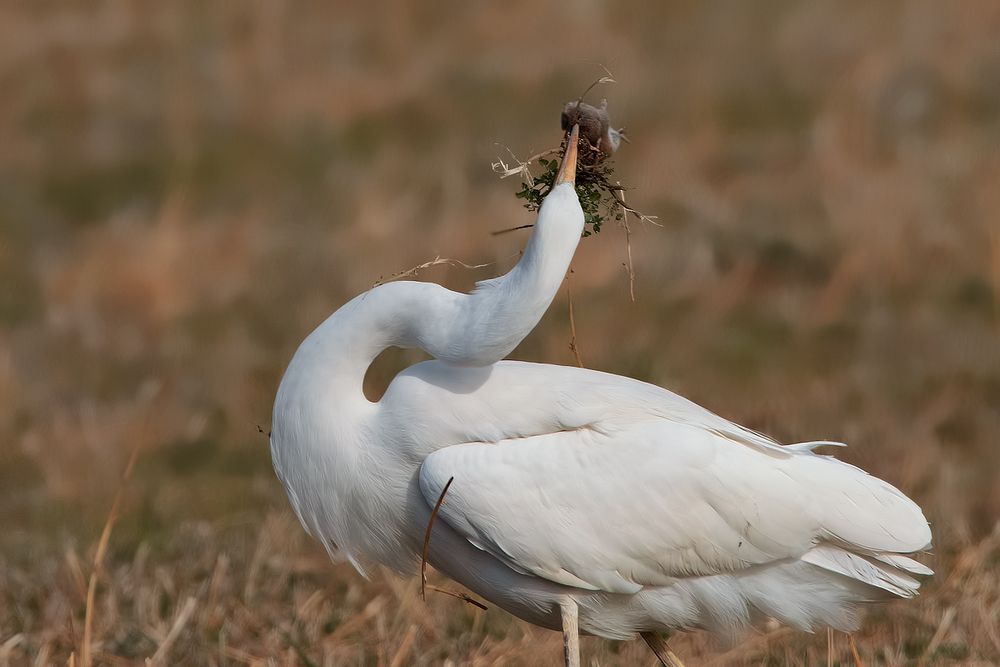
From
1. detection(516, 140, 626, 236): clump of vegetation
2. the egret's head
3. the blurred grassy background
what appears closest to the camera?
the egret's head

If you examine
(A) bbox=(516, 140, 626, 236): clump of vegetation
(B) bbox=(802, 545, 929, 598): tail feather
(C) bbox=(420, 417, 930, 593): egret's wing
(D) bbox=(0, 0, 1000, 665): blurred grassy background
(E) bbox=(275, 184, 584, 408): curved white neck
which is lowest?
(D) bbox=(0, 0, 1000, 665): blurred grassy background

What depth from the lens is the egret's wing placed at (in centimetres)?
361

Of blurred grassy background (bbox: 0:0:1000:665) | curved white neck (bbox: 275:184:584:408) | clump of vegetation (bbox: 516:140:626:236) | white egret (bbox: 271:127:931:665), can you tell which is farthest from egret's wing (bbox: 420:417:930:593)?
blurred grassy background (bbox: 0:0:1000:665)

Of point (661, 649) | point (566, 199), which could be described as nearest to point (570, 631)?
point (661, 649)

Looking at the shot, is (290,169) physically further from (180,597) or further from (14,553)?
(180,597)

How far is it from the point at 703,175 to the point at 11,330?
4.76 meters

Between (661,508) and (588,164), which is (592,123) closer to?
(588,164)

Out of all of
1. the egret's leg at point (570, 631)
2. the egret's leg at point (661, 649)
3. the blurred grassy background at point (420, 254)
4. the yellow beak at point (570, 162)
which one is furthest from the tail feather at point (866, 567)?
the yellow beak at point (570, 162)

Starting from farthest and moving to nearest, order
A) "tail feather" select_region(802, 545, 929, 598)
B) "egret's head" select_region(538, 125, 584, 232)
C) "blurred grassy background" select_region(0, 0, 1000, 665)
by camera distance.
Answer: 1. "blurred grassy background" select_region(0, 0, 1000, 665)
2. "tail feather" select_region(802, 545, 929, 598)
3. "egret's head" select_region(538, 125, 584, 232)

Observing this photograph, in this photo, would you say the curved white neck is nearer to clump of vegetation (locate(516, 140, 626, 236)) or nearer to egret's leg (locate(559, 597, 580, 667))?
clump of vegetation (locate(516, 140, 626, 236))

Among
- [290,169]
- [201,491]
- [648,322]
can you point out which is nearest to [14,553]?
[201,491]

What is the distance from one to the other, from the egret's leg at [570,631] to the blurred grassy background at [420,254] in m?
1.08

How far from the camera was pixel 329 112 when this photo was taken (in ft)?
35.9

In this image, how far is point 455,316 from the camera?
3.55 metres
